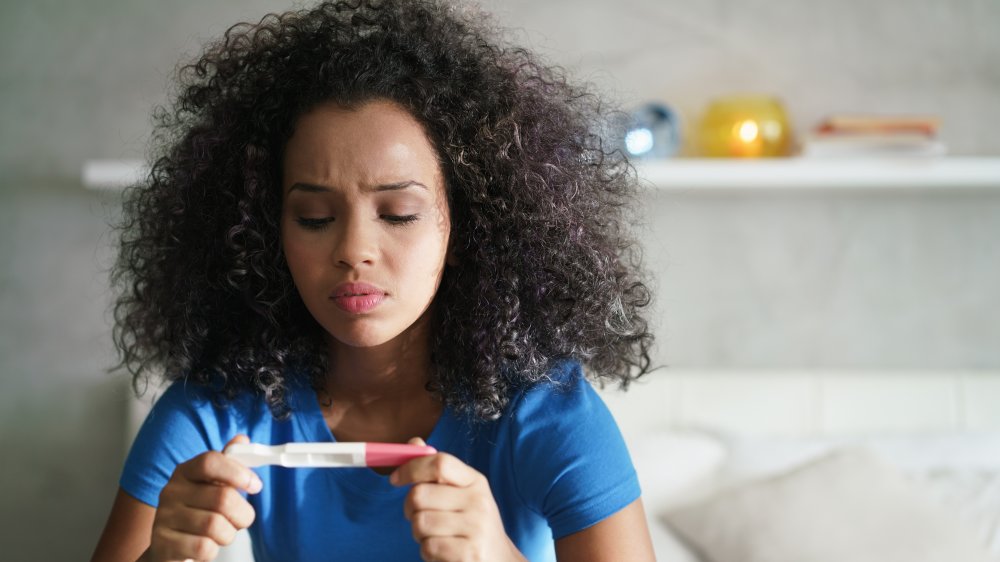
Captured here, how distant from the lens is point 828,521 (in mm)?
1823

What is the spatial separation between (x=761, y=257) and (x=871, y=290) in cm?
30

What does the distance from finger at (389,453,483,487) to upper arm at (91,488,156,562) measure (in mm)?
394

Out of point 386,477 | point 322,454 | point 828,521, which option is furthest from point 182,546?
point 828,521

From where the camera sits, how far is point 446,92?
99 centimetres

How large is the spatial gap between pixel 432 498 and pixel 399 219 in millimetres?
286

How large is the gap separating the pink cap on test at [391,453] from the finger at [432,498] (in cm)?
3

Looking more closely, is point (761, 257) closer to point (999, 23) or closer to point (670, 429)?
point (670, 429)

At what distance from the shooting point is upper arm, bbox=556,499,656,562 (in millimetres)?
967

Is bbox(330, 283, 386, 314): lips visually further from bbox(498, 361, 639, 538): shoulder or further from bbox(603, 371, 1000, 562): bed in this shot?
bbox(603, 371, 1000, 562): bed

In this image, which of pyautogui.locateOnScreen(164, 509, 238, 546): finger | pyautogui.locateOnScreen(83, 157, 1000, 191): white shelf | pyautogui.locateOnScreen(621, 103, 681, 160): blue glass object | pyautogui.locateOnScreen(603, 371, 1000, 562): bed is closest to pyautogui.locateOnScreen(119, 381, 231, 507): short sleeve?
pyautogui.locateOnScreen(164, 509, 238, 546): finger

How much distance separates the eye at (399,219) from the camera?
93 cm

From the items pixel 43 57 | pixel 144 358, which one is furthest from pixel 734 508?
pixel 43 57

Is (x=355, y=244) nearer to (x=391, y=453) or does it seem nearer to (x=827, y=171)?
(x=391, y=453)

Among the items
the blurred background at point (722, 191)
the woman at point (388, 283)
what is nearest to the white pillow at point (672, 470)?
the blurred background at point (722, 191)
